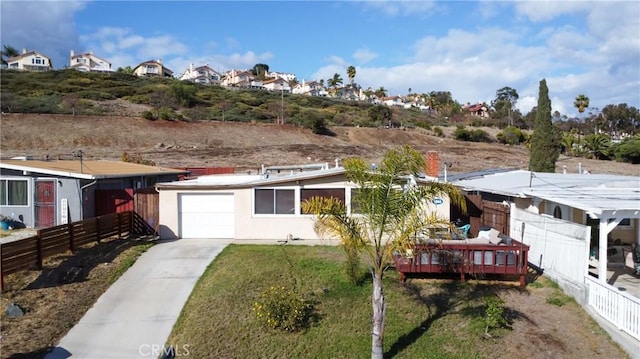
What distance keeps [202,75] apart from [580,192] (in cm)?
12962

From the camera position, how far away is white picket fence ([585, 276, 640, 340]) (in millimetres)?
8562

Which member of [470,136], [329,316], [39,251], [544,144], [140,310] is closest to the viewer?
[329,316]

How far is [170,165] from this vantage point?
3762 cm

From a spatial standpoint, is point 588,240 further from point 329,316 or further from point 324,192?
point 324,192

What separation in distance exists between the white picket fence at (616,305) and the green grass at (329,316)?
89.7 inches

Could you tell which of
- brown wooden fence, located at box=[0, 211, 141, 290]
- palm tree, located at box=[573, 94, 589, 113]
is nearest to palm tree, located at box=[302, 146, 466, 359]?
brown wooden fence, located at box=[0, 211, 141, 290]

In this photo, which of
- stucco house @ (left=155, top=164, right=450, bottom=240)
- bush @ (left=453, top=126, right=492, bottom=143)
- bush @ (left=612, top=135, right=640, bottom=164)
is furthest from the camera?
bush @ (left=453, top=126, right=492, bottom=143)

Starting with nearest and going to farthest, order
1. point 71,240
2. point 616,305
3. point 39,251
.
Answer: point 616,305, point 39,251, point 71,240

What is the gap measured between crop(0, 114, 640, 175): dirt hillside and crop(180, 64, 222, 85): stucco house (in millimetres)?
81437

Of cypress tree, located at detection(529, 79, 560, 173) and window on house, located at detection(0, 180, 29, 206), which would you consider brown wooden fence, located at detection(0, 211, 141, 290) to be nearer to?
window on house, located at detection(0, 180, 29, 206)

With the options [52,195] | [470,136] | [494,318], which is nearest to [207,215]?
[52,195]

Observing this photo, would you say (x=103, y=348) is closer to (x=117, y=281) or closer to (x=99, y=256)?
(x=117, y=281)

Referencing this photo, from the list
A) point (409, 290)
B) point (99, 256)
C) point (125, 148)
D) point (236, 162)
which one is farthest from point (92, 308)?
point (125, 148)

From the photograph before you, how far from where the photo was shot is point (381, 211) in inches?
331
